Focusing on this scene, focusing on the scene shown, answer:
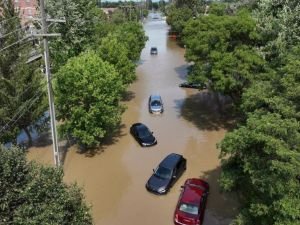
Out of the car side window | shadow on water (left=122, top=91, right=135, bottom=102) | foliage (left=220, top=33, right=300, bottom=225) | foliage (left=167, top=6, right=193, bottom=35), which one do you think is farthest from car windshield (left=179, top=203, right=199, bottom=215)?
foliage (left=167, top=6, right=193, bottom=35)

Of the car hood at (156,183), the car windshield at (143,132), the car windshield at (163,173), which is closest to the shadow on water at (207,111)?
the car windshield at (143,132)

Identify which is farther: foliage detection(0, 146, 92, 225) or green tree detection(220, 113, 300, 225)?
green tree detection(220, 113, 300, 225)

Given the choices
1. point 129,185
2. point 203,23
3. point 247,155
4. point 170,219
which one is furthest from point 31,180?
point 203,23

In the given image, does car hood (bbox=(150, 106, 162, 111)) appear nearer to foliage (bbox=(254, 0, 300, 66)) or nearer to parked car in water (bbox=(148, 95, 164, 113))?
parked car in water (bbox=(148, 95, 164, 113))

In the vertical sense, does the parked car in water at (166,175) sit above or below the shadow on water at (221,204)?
above

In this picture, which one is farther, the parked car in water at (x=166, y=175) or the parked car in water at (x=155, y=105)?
the parked car in water at (x=155, y=105)

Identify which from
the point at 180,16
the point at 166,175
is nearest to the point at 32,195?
the point at 166,175

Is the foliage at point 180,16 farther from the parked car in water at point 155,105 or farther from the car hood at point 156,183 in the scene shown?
the car hood at point 156,183
